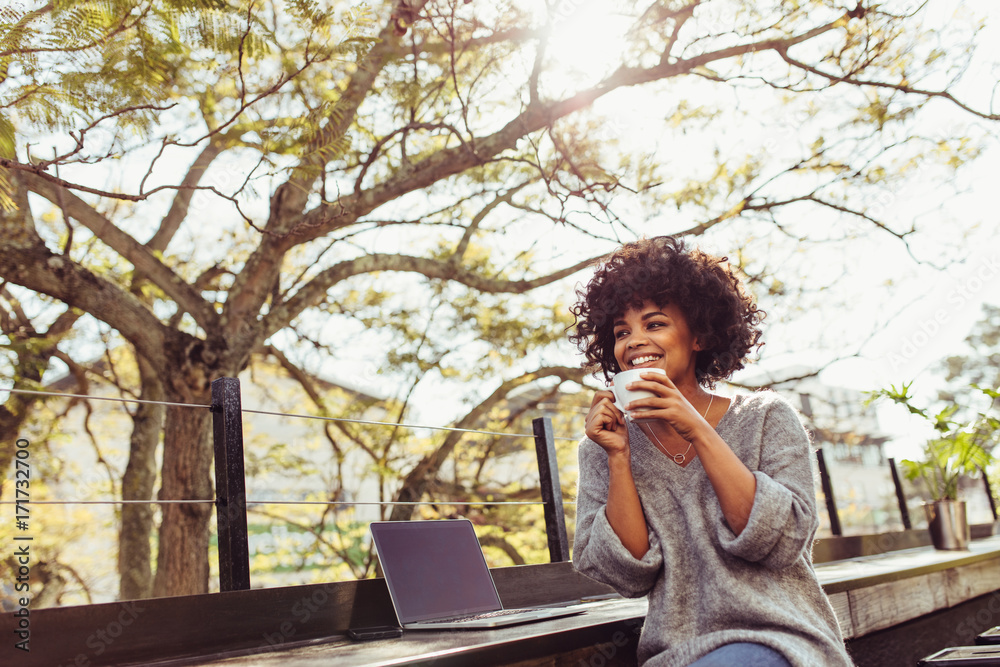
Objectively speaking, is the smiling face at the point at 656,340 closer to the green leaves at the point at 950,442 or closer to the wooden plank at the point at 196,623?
the wooden plank at the point at 196,623

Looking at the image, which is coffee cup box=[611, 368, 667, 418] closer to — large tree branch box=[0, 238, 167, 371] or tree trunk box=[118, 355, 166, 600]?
large tree branch box=[0, 238, 167, 371]

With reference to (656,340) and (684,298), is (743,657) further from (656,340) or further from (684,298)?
(684,298)

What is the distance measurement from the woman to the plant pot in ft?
9.54

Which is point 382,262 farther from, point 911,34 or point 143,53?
point 911,34

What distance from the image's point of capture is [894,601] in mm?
2555

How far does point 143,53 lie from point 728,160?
4.55 meters

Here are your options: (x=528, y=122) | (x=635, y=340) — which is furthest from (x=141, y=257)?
(x=635, y=340)

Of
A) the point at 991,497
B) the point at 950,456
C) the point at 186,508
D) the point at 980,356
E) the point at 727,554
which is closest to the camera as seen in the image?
the point at 727,554

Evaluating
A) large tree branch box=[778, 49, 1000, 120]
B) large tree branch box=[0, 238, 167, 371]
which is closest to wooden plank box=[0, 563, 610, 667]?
large tree branch box=[0, 238, 167, 371]

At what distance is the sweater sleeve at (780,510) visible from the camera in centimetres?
121

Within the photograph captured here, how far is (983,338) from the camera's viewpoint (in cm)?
2602

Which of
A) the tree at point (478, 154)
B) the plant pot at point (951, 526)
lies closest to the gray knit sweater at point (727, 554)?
the tree at point (478, 154)

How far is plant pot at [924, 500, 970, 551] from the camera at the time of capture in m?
3.80

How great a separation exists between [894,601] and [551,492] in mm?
1312
